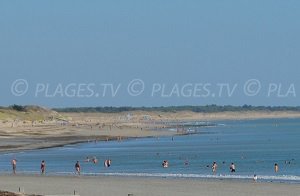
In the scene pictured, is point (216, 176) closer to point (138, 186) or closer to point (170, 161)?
point (138, 186)

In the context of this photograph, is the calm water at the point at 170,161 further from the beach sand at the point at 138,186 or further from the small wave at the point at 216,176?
the beach sand at the point at 138,186

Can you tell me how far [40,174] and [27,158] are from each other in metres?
19.8

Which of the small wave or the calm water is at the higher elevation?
the calm water

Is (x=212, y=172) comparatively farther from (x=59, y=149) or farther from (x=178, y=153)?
(x=59, y=149)

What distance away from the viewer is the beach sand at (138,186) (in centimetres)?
3881

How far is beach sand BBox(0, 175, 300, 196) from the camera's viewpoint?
38.8m

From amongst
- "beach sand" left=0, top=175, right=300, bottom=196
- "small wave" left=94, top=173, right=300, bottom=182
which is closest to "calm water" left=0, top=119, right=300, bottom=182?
"small wave" left=94, top=173, right=300, bottom=182

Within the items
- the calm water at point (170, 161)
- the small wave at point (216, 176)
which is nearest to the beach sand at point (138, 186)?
the small wave at point (216, 176)

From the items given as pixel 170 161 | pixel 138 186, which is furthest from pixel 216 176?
pixel 170 161

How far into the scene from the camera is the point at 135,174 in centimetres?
5384

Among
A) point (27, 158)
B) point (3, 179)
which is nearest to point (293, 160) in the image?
point (27, 158)

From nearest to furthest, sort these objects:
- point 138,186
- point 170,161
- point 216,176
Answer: point 138,186 < point 216,176 < point 170,161

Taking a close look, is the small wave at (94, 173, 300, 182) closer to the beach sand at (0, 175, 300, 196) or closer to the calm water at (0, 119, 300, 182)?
the calm water at (0, 119, 300, 182)

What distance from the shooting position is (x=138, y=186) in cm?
4294
